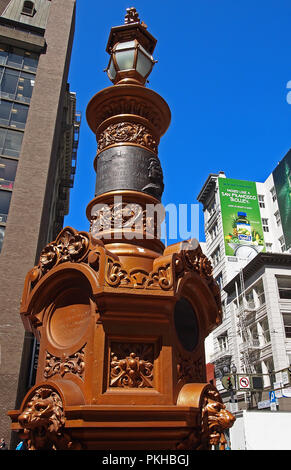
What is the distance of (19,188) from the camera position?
85.6ft

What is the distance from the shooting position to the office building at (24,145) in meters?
20.9

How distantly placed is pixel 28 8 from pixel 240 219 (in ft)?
124

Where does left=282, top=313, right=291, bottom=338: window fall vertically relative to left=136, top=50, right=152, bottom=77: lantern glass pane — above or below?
above

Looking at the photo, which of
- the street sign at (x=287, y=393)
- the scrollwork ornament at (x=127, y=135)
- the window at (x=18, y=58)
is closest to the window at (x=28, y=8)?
the window at (x=18, y=58)

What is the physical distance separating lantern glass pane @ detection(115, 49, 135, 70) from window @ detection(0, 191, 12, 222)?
21720 mm

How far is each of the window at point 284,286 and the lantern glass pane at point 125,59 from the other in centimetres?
3746

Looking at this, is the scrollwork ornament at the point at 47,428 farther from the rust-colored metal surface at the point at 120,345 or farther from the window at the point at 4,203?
the window at the point at 4,203

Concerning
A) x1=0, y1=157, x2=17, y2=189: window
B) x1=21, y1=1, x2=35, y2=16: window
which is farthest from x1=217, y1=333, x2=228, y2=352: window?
x1=21, y1=1, x2=35, y2=16: window

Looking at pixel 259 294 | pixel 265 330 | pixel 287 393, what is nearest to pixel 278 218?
pixel 259 294

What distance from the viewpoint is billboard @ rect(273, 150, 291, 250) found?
53.2m

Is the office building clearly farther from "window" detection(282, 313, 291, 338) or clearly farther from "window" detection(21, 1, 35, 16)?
"window" detection(282, 313, 291, 338)
